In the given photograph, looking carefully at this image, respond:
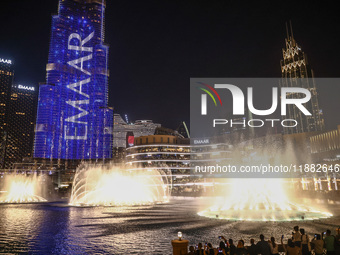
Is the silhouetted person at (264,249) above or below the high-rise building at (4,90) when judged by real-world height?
below

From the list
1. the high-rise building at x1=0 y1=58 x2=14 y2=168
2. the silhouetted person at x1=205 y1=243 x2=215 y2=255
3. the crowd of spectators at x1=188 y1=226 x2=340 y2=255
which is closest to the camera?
the silhouetted person at x1=205 y1=243 x2=215 y2=255

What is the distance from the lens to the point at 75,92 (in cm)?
14612

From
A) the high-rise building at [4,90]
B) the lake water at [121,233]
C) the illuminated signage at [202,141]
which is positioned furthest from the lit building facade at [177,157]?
the high-rise building at [4,90]

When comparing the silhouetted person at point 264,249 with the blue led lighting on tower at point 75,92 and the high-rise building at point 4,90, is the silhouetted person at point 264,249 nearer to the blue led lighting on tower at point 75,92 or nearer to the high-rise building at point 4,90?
the blue led lighting on tower at point 75,92

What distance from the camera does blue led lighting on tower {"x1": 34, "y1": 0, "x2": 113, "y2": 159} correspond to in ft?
452

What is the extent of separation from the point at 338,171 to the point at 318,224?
254 feet

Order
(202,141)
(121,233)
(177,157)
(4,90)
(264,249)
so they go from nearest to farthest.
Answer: (264,249)
(121,233)
(177,157)
(202,141)
(4,90)

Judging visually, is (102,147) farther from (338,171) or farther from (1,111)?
(338,171)

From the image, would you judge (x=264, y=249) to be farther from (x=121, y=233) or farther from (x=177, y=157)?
(x=177, y=157)

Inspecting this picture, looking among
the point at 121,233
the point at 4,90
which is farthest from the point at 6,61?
the point at 121,233

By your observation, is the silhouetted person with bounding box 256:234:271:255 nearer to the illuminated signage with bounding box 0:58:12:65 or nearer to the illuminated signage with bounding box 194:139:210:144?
the illuminated signage with bounding box 194:139:210:144

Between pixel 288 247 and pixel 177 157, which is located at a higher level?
pixel 177 157

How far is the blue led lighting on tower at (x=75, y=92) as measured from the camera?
137750 mm

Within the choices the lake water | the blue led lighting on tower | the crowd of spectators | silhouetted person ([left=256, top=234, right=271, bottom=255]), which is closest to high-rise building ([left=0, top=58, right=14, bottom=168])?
the blue led lighting on tower
